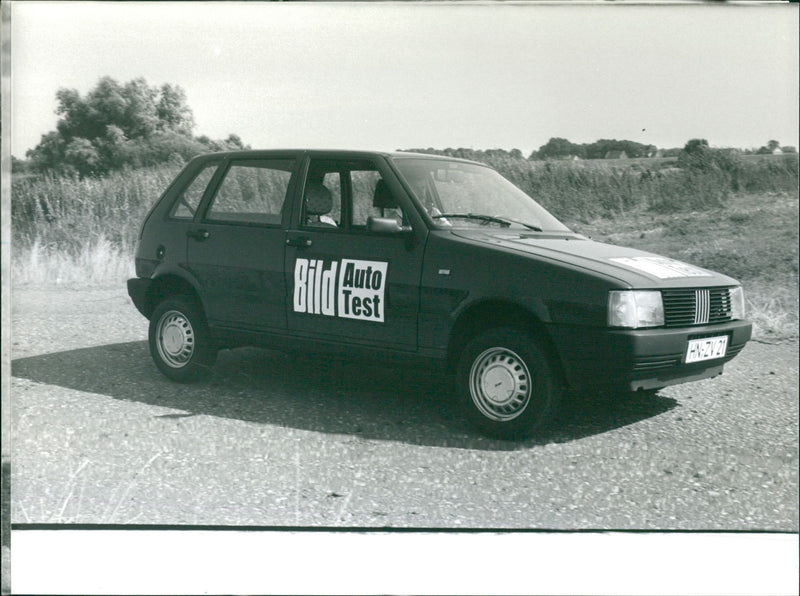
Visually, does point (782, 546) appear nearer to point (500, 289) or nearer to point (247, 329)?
point (500, 289)

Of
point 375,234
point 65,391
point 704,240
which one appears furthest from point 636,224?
point 65,391

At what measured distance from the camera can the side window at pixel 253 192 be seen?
194 inches

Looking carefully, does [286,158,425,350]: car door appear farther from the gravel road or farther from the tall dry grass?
the tall dry grass

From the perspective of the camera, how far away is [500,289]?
4246 mm

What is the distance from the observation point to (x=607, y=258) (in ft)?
14.2

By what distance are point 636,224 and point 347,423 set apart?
75.2 inches

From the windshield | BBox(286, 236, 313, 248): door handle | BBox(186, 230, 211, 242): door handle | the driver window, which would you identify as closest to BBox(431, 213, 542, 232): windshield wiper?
the windshield

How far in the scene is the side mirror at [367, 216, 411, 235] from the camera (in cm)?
448

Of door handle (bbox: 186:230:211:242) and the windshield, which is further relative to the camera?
door handle (bbox: 186:230:211:242)

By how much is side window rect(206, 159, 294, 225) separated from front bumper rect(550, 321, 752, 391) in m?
1.78

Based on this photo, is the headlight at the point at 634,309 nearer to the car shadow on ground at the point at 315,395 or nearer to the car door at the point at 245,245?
the car shadow on ground at the point at 315,395

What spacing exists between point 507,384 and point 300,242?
1.38 m

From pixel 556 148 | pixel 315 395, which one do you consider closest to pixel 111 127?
pixel 315 395

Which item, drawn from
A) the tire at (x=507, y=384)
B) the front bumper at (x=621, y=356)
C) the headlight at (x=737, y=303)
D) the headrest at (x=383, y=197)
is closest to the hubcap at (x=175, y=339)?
the headrest at (x=383, y=197)
